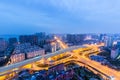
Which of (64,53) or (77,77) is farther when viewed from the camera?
(64,53)

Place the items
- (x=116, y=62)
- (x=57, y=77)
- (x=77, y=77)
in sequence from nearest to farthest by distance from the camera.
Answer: (x=57, y=77) < (x=77, y=77) < (x=116, y=62)

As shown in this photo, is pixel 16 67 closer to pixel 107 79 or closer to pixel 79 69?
pixel 79 69

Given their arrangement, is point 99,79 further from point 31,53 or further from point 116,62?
point 31,53

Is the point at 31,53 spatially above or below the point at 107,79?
above

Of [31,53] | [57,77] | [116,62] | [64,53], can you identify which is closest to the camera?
[57,77]

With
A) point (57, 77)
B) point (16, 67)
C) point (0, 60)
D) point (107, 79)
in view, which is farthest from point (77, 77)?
point (0, 60)

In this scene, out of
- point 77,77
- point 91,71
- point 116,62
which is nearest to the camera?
point 77,77

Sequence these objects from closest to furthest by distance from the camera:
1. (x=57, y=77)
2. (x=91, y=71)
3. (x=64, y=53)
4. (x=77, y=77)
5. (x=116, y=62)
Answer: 1. (x=57, y=77)
2. (x=77, y=77)
3. (x=91, y=71)
4. (x=116, y=62)
5. (x=64, y=53)

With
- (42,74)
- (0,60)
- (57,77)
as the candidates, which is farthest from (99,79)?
(0,60)

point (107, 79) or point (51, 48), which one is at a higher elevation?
point (51, 48)
